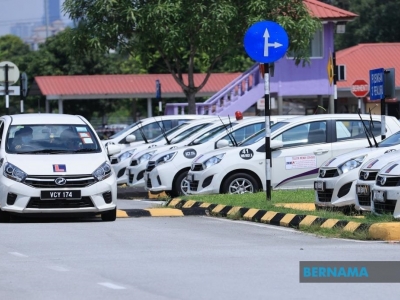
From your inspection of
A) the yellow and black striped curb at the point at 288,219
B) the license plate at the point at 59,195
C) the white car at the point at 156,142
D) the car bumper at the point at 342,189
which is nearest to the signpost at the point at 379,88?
the car bumper at the point at 342,189

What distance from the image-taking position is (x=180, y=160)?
21.6 metres

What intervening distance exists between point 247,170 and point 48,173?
532 cm

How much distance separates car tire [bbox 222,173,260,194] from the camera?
19844 mm

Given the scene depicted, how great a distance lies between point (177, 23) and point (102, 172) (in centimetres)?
1793

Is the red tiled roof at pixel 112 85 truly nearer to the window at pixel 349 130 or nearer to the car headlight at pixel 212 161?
the car headlight at pixel 212 161

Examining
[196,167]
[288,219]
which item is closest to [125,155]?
[196,167]

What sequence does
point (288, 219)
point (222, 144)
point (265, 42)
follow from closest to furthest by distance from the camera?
point (288, 219) < point (265, 42) < point (222, 144)

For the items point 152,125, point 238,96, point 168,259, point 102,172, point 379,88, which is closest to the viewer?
point 168,259

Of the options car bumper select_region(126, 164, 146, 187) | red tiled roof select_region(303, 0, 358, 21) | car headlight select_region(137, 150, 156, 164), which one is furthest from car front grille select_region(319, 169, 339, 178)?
red tiled roof select_region(303, 0, 358, 21)

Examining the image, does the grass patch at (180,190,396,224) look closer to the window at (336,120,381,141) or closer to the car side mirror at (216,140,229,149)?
the window at (336,120,381,141)

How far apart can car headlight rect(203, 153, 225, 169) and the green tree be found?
13.0m

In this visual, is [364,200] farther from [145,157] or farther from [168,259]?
[145,157]

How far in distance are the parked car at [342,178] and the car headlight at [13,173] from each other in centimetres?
446

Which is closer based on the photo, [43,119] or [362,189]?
[362,189]
